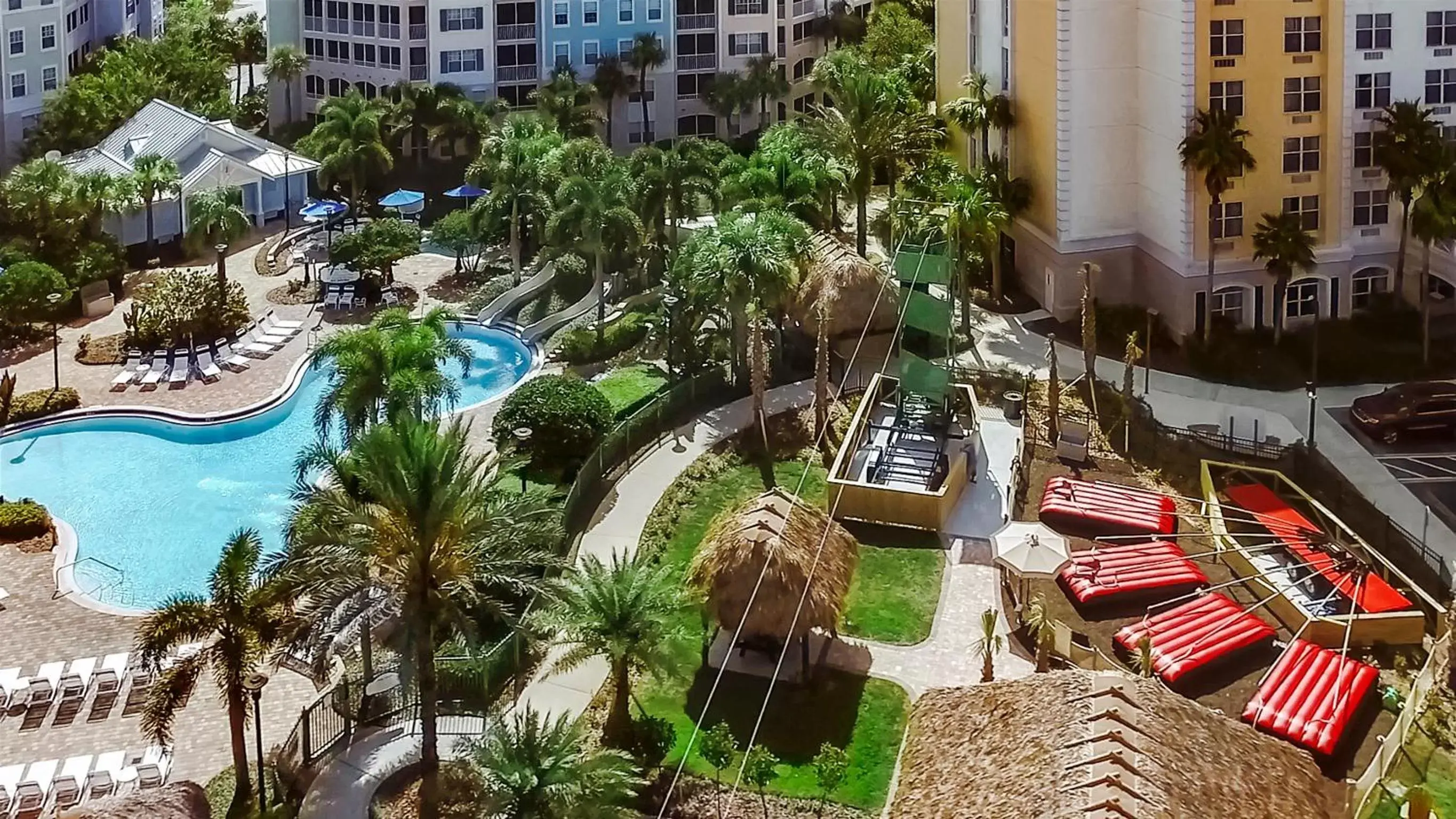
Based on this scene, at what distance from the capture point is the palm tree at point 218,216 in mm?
58906

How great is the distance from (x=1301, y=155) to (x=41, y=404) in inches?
1519

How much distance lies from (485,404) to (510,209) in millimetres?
12628

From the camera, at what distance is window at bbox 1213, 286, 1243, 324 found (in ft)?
165

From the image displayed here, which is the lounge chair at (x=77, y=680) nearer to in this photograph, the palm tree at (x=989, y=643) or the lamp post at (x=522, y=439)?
the lamp post at (x=522, y=439)

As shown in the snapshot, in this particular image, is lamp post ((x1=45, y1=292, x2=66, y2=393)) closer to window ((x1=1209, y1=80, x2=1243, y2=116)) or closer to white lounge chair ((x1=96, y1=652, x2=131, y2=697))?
white lounge chair ((x1=96, y1=652, x2=131, y2=697))

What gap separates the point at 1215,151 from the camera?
47094 mm

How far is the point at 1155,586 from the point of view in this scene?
35375 mm

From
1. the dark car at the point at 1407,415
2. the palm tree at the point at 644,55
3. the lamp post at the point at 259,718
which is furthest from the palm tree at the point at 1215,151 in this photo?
the palm tree at the point at 644,55

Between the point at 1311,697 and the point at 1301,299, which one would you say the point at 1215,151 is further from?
the point at 1311,697

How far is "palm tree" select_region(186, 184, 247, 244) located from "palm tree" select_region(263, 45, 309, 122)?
16.6 meters

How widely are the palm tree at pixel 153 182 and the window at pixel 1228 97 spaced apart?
38.8 meters

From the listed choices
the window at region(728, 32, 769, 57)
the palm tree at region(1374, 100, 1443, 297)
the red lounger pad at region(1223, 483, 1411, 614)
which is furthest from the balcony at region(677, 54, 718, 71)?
the red lounger pad at region(1223, 483, 1411, 614)

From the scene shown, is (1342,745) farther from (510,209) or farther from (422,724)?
(510,209)

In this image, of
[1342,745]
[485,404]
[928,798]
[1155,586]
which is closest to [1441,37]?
[1155,586]
